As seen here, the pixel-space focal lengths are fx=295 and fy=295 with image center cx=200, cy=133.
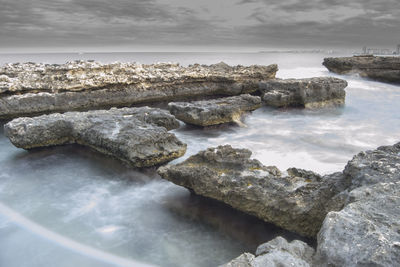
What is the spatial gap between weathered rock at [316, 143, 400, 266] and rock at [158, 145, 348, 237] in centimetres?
53

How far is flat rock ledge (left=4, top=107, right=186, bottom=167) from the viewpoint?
5684 millimetres

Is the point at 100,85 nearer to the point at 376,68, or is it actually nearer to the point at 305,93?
the point at 305,93

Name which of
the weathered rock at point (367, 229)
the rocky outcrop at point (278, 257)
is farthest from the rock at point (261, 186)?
the rocky outcrop at point (278, 257)

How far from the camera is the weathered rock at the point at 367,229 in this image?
1.95 meters

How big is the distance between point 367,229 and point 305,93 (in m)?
10.8

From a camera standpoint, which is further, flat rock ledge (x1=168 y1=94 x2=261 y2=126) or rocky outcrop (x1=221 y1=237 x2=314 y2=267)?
flat rock ledge (x1=168 y1=94 x2=261 y2=126)

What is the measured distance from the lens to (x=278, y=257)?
2.19 m

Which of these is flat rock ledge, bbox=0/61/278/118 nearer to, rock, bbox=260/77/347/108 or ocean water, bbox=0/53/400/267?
ocean water, bbox=0/53/400/267

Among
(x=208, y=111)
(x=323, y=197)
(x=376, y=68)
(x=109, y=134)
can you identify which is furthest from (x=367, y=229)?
(x=376, y=68)

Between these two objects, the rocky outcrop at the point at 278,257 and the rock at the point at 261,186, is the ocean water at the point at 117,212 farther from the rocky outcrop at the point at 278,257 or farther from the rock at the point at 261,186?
the rocky outcrop at the point at 278,257

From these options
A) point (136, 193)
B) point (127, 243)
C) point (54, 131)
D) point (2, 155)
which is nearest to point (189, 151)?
point (136, 193)

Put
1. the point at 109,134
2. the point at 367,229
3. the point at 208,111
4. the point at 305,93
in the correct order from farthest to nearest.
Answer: the point at 305,93 < the point at 208,111 < the point at 109,134 < the point at 367,229

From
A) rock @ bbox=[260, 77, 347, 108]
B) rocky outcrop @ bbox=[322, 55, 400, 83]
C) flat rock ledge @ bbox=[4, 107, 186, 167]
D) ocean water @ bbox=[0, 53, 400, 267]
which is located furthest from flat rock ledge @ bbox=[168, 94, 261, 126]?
rocky outcrop @ bbox=[322, 55, 400, 83]

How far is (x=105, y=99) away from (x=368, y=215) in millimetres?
9143
